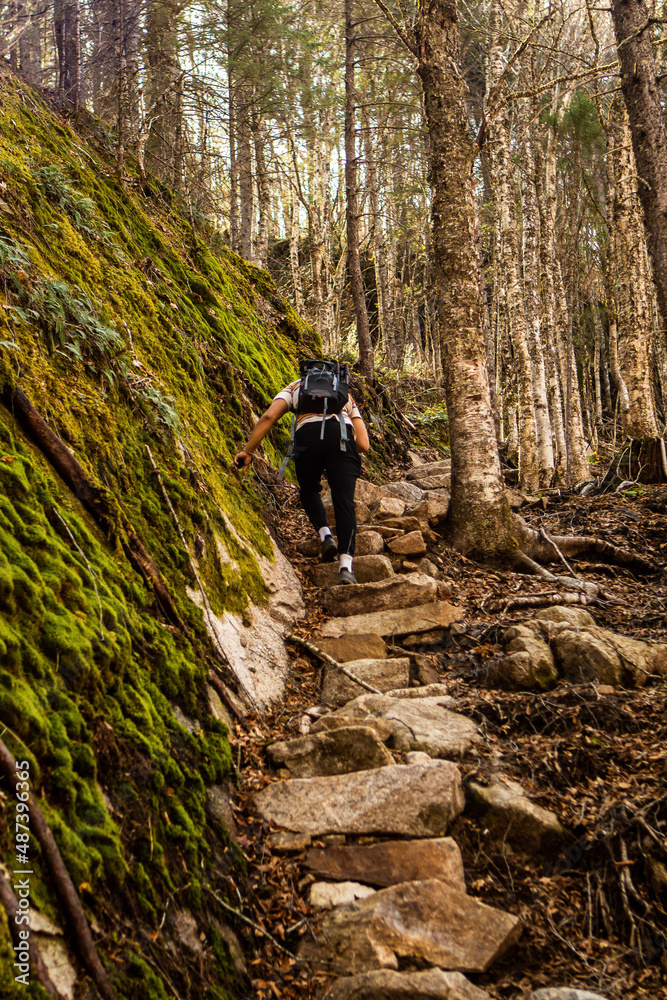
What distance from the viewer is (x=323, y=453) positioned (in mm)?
5793

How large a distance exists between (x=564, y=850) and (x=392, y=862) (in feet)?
2.69

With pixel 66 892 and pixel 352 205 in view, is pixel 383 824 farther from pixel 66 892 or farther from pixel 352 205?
pixel 352 205

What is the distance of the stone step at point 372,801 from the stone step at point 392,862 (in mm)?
99

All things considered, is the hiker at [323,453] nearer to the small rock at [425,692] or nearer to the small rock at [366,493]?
the small rock at [366,493]

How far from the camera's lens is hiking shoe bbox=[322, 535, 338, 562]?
579 centimetres

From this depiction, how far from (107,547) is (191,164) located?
28.1 ft

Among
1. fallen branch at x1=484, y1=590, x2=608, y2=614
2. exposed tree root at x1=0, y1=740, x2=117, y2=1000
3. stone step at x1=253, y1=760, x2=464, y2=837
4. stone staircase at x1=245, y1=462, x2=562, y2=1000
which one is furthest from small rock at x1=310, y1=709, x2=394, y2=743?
fallen branch at x1=484, y1=590, x2=608, y2=614

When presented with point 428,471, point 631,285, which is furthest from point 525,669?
point 631,285

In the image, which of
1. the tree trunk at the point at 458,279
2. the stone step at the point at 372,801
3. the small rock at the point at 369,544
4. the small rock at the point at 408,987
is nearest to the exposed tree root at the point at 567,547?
the tree trunk at the point at 458,279

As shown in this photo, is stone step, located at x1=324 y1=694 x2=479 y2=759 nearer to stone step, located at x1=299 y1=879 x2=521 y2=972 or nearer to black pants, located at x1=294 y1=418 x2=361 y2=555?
stone step, located at x1=299 y1=879 x2=521 y2=972

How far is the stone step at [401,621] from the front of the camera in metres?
5.01

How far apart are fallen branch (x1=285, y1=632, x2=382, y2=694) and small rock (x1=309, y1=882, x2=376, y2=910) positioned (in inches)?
58.2

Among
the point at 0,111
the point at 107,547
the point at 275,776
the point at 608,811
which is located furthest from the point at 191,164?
the point at 608,811

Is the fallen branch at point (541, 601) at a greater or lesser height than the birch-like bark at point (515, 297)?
lesser
